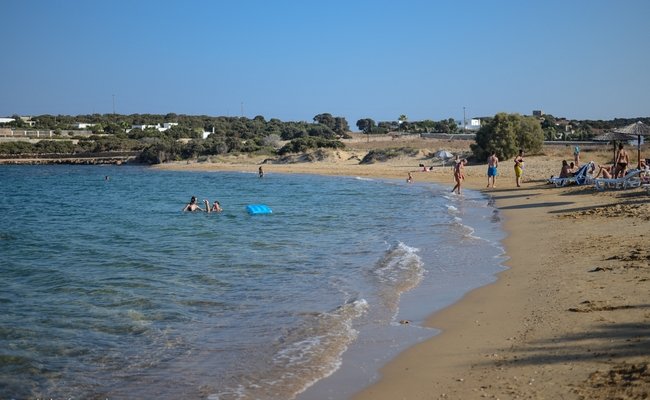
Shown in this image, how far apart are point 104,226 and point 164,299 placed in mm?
11857

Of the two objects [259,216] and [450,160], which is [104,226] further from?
[450,160]

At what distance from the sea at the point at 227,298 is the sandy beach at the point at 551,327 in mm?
448

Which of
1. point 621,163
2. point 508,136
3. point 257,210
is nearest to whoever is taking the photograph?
point 621,163

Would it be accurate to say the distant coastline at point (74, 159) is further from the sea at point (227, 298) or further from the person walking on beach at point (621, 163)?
the person walking on beach at point (621, 163)

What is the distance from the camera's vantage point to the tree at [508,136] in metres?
43.7

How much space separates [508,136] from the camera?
4369cm

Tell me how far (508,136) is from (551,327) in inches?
1510

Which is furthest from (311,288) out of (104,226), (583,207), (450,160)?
(450,160)

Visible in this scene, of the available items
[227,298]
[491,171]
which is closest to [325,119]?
[491,171]

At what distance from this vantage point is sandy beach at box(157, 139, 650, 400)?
5.49m

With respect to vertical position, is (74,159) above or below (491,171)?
above

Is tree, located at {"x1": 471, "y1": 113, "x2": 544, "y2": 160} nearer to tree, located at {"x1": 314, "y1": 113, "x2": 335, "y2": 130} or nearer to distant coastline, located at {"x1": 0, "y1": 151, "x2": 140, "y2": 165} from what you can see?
distant coastline, located at {"x1": 0, "y1": 151, "x2": 140, "y2": 165}

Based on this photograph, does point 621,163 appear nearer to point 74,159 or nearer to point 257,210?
point 257,210

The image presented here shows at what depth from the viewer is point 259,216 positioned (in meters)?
23.5
